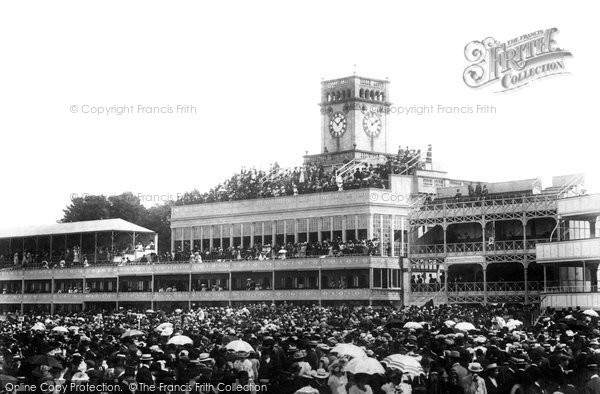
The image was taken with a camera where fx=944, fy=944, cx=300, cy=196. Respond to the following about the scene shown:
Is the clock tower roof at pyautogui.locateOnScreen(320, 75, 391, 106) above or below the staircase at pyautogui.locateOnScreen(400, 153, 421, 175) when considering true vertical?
above

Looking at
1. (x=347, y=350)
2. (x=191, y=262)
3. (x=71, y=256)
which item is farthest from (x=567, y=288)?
(x=71, y=256)

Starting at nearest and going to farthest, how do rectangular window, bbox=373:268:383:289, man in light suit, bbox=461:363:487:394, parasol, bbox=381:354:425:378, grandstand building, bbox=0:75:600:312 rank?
man in light suit, bbox=461:363:487:394 → parasol, bbox=381:354:425:378 → grandstand building, bbox=0:75:600:312 → rectangular window, bbox=373:268:383:289

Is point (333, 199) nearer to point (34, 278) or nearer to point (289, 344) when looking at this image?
point (34, 278)

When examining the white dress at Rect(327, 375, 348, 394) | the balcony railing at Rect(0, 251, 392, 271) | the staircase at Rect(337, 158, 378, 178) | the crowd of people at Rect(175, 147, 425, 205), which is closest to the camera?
the white dress at Rect(327, 375, 348, 394)

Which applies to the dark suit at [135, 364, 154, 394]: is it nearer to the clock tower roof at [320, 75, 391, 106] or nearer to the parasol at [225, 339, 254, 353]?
the parasol at [225, 339, 254, 353]

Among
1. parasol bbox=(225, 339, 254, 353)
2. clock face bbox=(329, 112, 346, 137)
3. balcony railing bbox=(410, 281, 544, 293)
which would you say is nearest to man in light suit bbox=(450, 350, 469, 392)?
parasol bbox=(225, 339, 254, 353)

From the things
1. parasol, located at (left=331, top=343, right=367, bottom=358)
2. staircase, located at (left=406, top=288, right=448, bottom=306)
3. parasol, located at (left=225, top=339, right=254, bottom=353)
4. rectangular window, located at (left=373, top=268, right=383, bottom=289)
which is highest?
rectangular window, located at (left=373, top=268, right=383, bottom=289)

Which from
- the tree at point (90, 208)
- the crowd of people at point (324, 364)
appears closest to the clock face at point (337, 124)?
the tree at point (90, 208)
